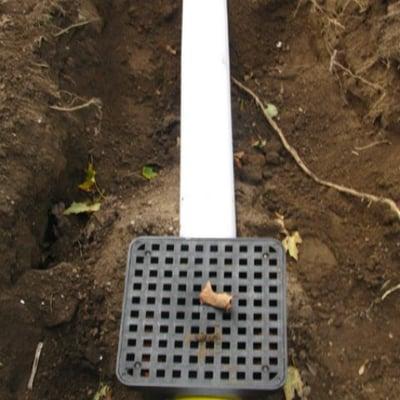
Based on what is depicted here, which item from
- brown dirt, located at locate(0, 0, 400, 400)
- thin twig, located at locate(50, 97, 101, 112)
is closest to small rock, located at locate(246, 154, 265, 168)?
brown dirt, located at locate(0, 0, 400, 400)

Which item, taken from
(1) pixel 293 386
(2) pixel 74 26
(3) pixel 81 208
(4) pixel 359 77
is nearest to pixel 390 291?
(1) pixel 293 386

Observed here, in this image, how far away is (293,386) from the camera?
1.74 meters

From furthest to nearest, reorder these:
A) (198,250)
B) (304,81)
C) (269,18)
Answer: (269,18) < (304,81) < (198,250)

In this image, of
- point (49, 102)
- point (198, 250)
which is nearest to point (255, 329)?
point (198, 250)

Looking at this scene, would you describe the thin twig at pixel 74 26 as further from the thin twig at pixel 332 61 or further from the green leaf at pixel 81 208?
the thin twig at pixel 332 61

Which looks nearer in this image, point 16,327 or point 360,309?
point 16,327

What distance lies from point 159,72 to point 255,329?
46.2 inches

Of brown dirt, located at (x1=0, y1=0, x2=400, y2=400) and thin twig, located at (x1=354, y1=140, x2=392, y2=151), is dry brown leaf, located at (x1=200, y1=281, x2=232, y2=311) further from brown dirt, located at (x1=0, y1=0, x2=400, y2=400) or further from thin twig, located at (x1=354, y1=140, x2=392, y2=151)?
thin twig, located at (x1=354, y1=140, x2=392, y2=151)

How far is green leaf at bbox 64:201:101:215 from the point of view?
2.05 m

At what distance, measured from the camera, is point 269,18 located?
8.30 feet

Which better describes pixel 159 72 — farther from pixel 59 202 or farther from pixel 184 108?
pixel 59 202

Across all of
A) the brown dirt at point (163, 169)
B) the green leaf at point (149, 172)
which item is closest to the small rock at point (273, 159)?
the brown dirt at point (163, 169)

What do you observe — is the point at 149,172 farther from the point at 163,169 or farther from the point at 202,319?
the point at 202,319

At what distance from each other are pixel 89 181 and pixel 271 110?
0.65 metres
